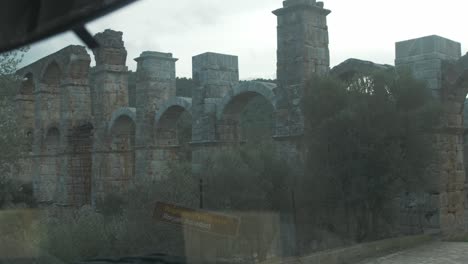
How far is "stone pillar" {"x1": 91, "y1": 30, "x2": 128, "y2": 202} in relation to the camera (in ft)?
64.7

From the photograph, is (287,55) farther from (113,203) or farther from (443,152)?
(113,203)

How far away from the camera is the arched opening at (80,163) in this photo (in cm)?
2180

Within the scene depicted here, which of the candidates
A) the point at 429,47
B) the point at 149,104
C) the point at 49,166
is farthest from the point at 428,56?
the point at 49,166

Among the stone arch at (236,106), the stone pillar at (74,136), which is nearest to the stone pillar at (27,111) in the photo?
the stone pillar at (74,136)

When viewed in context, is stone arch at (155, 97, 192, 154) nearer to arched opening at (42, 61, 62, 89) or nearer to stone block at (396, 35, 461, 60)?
stone block at (396, 35, 461, 60)

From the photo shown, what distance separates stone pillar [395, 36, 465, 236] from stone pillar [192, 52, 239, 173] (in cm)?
506

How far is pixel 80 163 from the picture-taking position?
22141 mm

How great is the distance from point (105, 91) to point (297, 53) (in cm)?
1024

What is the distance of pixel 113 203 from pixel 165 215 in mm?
9219

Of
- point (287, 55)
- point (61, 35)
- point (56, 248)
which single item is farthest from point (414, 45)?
point (61, 35)

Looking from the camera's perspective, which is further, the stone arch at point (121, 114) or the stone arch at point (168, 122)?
the stone arch at point (121, 114)

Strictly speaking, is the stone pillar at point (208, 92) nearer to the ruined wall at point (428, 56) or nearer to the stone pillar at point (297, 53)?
the stone pillar at point (297, 53)

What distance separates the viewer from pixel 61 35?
1.59 metres

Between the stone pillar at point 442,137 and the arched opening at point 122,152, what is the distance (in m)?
11.6
